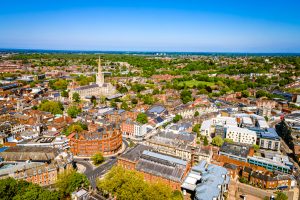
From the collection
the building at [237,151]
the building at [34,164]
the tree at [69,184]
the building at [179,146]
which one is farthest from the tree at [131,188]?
the building at [237,151]

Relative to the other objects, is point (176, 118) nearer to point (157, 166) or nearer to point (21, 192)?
point (157, 166)

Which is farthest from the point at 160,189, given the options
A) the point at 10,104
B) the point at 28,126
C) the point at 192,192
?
the point at 10,104

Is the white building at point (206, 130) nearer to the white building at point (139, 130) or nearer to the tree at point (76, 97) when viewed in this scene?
the white building at point (139, 130)

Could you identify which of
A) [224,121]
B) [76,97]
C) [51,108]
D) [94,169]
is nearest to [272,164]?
[224,121]

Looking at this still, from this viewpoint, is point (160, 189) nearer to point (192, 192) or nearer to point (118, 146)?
point (192, 192)

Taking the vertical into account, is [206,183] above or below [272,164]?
above

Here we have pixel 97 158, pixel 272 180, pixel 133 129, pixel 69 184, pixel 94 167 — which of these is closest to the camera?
pixel 69 184

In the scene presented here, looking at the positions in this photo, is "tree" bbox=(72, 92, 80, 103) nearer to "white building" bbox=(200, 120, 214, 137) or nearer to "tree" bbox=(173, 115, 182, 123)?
"tree" bbox=(173, 115, 182, 123)

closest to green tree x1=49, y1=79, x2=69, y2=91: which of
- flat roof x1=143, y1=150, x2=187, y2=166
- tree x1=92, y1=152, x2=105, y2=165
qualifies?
tree x1=92, y1=152, x2=105, y2=165
